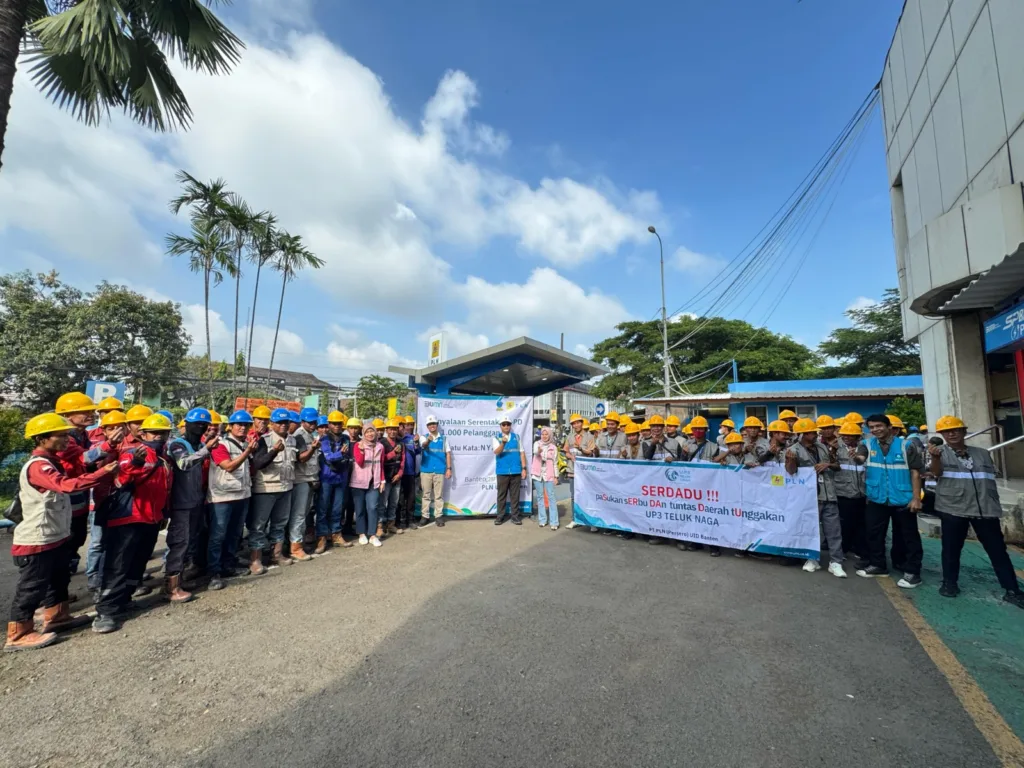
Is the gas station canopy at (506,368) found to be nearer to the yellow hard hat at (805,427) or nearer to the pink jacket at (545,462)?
the pink jacket at (545,462)

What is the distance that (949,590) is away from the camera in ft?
13.9

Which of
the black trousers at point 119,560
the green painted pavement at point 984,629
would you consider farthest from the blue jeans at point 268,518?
the green painted pavement at point 984,629

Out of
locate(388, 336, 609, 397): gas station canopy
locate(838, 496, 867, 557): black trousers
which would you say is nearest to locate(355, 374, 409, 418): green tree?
locate(388, 336, 609, 397): gas station canopy

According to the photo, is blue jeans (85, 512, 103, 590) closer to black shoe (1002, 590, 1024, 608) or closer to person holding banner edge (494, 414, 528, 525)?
person holding banner edge (494, 414, 528, 525)

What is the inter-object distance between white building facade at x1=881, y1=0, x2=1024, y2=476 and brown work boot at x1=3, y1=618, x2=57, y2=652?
372 inches

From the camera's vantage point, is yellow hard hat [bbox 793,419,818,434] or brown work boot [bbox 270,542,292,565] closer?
yellow hard hat [bbox 793,419,818,434]

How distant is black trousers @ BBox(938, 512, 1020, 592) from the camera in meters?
4.15

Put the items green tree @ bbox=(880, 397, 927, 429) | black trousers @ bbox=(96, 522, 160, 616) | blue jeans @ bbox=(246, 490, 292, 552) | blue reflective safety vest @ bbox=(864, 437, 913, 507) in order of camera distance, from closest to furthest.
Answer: black trousers @ bbox=(96, 522, 160, 616)
blue reflective safety vest @ bbox=(864, 437, 913, 507)
blue jeans @ bbox=(246, 490, 292, 552)
green tree @ bbox=(880, 397, 927, 429)

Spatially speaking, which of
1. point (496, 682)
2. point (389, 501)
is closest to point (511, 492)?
point (389, 501)

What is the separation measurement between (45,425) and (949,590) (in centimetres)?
758

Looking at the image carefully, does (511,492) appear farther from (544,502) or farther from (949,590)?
(949,590)

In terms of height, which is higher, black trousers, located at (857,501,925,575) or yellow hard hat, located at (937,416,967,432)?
yellow hard hat, located at (937,416,967,432)

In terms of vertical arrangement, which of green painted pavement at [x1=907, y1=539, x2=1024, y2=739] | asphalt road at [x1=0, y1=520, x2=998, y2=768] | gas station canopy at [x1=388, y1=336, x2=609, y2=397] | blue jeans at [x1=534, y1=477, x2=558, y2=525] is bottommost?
green painted pavement at [x1=907, y1=539, x2=1024, y2=739]

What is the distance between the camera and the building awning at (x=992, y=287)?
5.25 m
